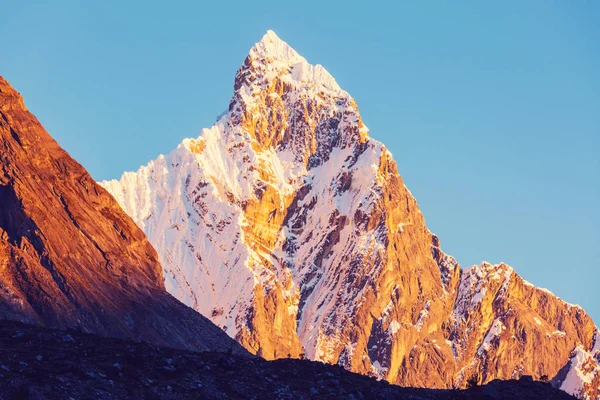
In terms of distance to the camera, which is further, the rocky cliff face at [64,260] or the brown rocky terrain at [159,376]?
the rocky cliff face at [64,260]

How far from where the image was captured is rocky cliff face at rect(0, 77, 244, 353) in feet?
530

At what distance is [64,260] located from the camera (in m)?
175

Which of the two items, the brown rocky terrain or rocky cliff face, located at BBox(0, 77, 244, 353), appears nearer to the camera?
the brown rocky terrain

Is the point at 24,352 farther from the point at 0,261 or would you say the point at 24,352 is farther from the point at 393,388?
the point at 0,261

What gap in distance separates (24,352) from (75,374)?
3587mm

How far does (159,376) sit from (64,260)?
107 metres

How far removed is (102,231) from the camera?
193750 mm

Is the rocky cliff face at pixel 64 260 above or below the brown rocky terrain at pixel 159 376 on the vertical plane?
above

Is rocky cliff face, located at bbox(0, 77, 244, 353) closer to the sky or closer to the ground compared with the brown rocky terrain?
closer to the sky

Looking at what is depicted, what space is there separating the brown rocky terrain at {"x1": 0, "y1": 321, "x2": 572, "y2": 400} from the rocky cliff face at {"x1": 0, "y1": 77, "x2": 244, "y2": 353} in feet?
250

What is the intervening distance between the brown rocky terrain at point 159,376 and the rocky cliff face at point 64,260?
76144mm

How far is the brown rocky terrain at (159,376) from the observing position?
6619cm

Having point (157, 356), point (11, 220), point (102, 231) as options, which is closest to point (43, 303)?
point (11, 220)

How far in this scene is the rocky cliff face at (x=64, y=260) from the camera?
6358 inches
